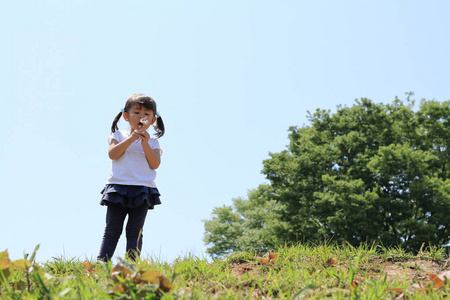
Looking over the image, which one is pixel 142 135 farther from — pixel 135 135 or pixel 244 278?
pixel 244 278

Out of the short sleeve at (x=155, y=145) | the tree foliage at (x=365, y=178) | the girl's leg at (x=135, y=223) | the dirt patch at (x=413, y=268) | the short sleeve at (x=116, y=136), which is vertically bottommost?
the dirt patch at (x=413, y=268)

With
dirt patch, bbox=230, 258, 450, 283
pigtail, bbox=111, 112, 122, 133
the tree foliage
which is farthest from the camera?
the tree foliage

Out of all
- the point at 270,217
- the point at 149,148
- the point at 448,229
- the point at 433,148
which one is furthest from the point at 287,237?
the point at 149,148

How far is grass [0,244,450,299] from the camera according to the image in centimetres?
229

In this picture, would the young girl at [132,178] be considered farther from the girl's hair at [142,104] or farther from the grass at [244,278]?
the grass at [244,278]

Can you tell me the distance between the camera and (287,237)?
73.4ft

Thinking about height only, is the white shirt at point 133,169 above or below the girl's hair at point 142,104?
below

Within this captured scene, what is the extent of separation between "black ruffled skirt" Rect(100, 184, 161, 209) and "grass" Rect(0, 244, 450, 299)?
0.90 m

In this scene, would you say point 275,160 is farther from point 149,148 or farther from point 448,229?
point 149,148

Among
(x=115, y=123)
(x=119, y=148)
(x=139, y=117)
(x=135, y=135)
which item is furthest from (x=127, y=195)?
(x=115, y=123)

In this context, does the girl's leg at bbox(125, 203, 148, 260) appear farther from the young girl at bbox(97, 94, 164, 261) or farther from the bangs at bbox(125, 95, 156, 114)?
the bangs at bbox(125, 95, 156, 114)

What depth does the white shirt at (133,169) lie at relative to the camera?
16.3 feet

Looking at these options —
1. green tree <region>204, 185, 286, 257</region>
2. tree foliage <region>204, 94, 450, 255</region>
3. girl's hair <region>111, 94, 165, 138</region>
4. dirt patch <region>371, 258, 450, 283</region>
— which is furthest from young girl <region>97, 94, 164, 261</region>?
green tree <region>204, 185, 286, 257</region>

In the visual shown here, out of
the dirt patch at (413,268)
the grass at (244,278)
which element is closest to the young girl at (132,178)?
the grass at (244,278)
